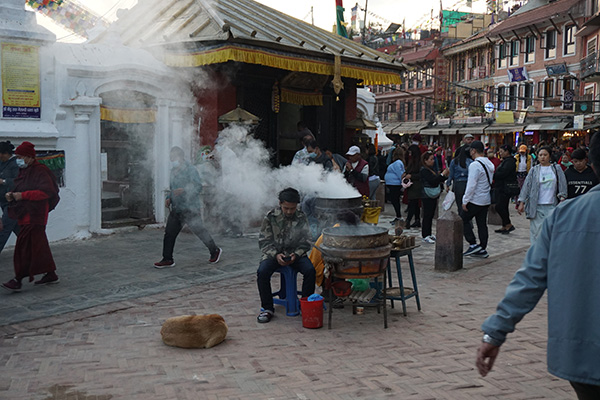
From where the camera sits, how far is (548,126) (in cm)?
3441

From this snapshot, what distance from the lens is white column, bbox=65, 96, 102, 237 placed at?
9.94 metres

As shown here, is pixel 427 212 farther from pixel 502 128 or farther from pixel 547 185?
pixel 502 128

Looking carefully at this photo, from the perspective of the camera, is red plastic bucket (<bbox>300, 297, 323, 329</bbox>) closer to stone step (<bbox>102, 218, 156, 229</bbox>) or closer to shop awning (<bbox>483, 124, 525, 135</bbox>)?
stone step (<bbox>102, 218, 156, 229</bbox>)

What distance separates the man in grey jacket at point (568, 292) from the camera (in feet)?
7.86

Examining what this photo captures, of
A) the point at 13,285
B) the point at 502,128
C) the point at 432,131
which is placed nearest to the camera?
the point at 13,285

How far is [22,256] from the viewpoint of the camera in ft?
22.1

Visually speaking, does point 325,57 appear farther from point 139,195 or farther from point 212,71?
point 139,195

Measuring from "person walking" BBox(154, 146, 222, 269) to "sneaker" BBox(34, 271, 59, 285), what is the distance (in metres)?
1.39

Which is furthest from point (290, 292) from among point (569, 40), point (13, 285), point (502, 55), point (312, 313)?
point (502, 55)

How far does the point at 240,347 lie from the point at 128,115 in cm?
688

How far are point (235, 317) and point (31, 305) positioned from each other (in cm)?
225

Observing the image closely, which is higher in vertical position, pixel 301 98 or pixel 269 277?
pixel 301 98

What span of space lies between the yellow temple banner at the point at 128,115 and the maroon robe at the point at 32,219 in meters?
3.63

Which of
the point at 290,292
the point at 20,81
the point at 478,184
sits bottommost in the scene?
the point at 290,292
